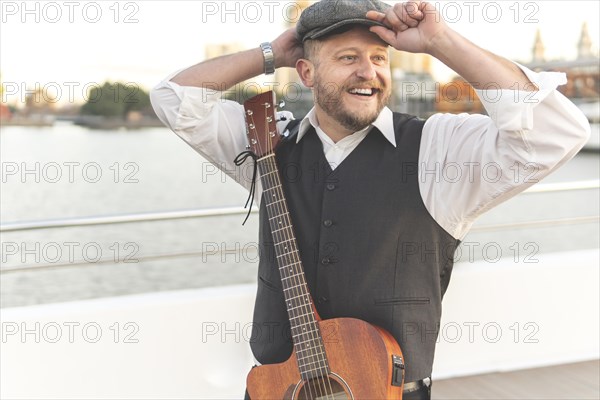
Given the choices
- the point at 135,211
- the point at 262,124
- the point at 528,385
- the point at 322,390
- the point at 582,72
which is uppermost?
A: the point at 582,72

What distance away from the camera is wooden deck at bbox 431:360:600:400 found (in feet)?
10.7

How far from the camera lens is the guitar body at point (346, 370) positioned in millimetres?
1732

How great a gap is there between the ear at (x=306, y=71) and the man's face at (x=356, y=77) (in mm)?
78

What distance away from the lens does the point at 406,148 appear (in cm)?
183

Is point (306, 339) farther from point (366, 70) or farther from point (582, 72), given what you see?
point (582, 72)

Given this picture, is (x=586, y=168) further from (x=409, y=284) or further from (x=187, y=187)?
(x=409, y=284)

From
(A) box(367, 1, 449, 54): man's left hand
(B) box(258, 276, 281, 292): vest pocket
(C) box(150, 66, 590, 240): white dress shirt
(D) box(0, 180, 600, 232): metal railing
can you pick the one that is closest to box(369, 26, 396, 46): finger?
(A) box(367, 1, 449, 54): man's left hand

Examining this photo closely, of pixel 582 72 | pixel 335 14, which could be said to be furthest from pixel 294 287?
pixel 582 72

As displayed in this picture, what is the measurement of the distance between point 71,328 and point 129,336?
20cm

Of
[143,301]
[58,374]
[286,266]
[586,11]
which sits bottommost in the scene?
[58,374]

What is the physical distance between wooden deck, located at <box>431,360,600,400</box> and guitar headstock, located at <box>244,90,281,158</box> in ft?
5.63

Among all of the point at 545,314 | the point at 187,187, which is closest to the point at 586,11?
the point at 187,187

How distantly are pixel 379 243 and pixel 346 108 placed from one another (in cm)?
32

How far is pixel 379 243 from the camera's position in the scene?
180cm
